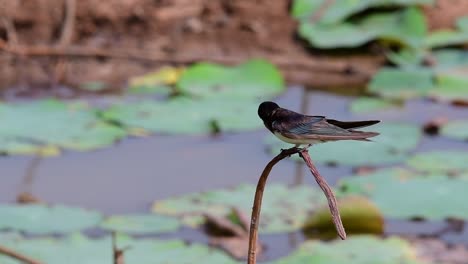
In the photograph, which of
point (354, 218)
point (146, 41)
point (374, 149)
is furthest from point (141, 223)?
point (146, 41)

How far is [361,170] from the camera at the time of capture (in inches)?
167

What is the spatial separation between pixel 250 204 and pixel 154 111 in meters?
1.27

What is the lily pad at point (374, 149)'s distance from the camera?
435 centimetres

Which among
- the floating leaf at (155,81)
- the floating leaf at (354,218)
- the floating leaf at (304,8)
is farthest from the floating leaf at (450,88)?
the floating leaf at (354,218)

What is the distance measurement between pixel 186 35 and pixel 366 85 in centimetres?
115

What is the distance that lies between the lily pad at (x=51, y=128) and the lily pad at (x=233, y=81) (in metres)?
0.60

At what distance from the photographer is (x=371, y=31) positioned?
6023mm

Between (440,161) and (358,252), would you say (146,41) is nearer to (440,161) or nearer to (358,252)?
(440,161)

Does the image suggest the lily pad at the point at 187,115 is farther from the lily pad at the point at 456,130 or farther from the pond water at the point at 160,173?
the lily pad at the point at 456,130

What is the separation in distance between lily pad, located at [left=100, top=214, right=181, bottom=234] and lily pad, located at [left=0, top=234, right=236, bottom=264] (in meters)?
0.19

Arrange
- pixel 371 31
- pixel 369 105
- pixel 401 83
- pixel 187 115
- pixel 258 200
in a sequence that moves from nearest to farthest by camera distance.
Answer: pixel 258 200, pixel 187 115, pixel 369 105, pixel 401 83, pixel 371 31

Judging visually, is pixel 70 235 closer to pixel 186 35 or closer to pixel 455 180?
pixel 455 180

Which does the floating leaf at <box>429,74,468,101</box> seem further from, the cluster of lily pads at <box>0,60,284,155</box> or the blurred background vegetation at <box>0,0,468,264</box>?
the cluster of lily pads at <box>0,60,284,155</box>

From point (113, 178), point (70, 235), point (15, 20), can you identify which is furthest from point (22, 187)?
point (15, 20)
